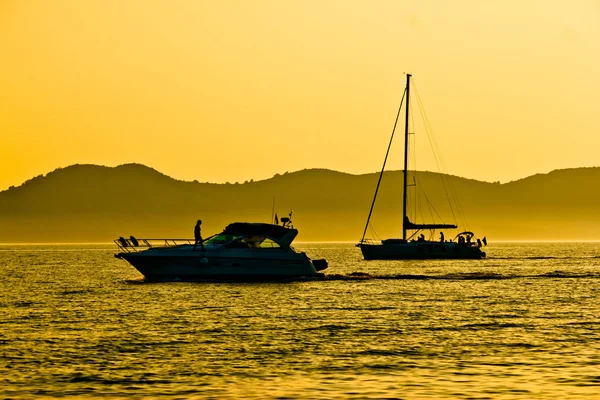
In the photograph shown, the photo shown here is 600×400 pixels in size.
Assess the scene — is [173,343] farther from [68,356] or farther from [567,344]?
[567,344]

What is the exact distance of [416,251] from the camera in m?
117

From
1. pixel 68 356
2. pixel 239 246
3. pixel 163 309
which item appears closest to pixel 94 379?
pixel 68 356

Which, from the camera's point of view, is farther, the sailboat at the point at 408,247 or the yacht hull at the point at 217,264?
the sailboat at the point at 408,247

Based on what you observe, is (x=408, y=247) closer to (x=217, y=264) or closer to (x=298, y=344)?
(x=217, y=264)

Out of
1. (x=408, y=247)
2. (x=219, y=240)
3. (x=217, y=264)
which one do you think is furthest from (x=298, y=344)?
(x=408, y=247)

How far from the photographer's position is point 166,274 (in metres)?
67.3

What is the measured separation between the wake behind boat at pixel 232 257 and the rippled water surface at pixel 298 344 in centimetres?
182

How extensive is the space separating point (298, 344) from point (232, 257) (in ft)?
98.9

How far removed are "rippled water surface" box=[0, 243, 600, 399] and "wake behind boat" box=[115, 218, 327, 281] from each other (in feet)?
5.98

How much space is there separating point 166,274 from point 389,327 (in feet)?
91.5

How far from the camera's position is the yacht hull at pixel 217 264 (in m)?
65.6

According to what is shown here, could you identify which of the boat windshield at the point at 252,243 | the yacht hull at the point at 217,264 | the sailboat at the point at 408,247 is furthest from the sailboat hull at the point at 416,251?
the boat windshield at the point at 252,243

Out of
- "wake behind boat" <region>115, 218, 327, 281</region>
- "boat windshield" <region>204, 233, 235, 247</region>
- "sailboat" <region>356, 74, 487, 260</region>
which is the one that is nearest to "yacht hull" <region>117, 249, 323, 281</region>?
"wake behind boat" <region>115, 218, 327, 281</region>

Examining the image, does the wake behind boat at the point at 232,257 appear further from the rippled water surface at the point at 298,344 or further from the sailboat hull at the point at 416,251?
the sailboat hull at the point at 416,251
